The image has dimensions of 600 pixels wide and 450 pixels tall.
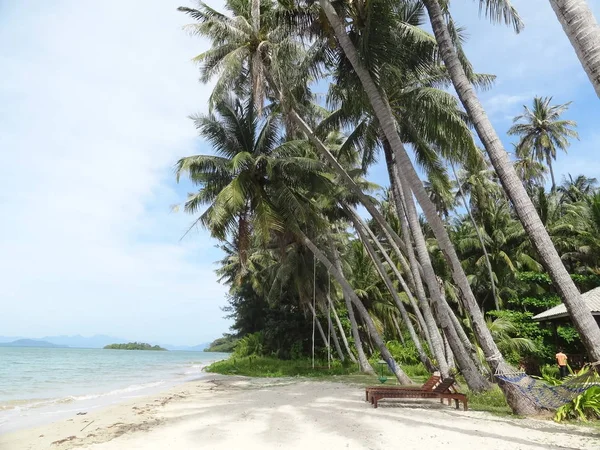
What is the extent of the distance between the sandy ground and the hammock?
16.9 inches

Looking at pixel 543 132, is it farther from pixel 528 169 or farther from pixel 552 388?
pixel 552 388

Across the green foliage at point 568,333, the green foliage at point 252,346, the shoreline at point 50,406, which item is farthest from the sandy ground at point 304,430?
the green foliage at point 252,346

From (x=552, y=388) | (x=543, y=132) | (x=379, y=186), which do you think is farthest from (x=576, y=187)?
(x=552, y=388)

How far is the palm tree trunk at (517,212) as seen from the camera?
6730 millimetres

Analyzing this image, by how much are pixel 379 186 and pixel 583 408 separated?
1595 cm

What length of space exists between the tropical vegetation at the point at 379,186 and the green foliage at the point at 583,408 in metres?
0.58

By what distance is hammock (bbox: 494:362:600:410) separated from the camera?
23.2 feet

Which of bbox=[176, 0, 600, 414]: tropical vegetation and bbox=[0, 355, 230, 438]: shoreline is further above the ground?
bbox=[176, 0, 600, 414]: tropical vegetation

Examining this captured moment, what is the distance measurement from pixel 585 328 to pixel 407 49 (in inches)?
340

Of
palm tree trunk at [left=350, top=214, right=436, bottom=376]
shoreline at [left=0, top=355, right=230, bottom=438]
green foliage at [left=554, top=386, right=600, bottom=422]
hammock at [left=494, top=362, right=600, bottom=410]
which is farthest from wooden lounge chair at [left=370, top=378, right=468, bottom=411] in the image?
shoreline at [left=0, top=355, right=230, bottom=438]

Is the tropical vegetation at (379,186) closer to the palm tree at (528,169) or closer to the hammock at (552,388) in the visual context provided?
the hammock at (552,388)

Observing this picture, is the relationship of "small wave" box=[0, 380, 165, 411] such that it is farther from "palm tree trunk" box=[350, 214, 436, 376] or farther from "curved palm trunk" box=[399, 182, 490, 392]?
"curved palm trunk" box=[399, 182, 490, 392]

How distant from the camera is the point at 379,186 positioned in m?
22.3

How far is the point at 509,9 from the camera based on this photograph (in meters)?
8.97
